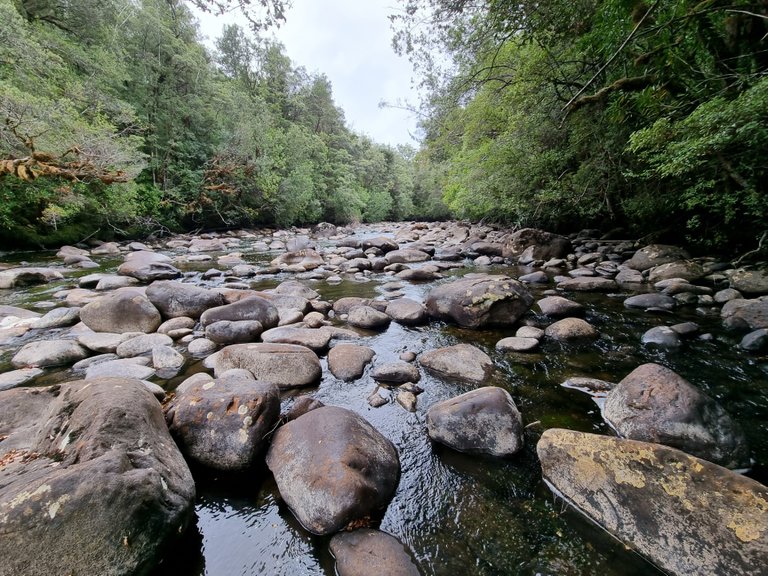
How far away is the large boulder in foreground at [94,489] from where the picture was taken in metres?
1.35

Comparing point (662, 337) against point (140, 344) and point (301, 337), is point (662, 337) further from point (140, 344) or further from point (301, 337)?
point (140, 344)

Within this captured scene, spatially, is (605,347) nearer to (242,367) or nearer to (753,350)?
(753,350)

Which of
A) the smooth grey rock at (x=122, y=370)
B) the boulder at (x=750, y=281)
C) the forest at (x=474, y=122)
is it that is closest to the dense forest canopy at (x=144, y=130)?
the forest at (x=474, y=122)

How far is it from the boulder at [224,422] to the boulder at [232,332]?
5.94 ft

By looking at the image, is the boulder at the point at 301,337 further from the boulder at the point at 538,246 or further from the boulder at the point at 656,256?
the boulder at the point at 538,246

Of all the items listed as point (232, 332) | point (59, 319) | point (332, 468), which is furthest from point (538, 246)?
point (59, 319)

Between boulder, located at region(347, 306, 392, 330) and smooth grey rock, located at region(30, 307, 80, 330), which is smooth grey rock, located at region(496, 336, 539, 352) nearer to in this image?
boulder, located at region(347, 306, 392, 330)

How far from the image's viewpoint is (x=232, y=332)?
14.4ft

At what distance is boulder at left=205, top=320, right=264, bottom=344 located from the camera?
4.39m

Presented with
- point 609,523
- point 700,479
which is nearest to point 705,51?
point 700,479

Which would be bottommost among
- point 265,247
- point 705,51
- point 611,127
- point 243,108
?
point 265,247

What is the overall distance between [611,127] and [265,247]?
516 inches

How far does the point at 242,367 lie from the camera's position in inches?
137

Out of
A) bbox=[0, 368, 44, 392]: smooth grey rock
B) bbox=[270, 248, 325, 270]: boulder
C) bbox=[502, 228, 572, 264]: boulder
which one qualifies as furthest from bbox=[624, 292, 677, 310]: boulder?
bbox=[0, 368, 44, 392]: smooth grey rock
